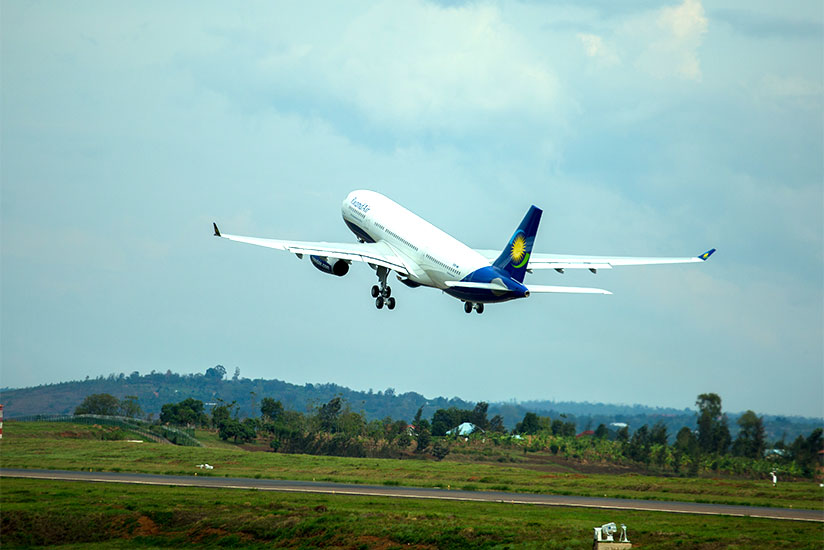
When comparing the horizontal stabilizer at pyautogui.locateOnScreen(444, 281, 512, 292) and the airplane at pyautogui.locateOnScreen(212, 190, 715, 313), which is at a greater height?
the airplane at pyautogui.locateOnScreen(212, 190, 715, 313)

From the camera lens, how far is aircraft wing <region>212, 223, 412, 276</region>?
7862 centimetres

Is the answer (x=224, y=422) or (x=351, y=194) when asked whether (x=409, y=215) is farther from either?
(x=224, y=422)

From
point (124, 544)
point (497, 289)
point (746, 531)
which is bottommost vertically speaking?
point (124, 544)

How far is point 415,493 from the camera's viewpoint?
71.4 meters

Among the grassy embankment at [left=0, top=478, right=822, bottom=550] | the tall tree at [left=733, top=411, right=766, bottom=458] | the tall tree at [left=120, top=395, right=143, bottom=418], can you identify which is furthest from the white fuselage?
the tall tree at [left=120, top=395, right=143, bottom=418]

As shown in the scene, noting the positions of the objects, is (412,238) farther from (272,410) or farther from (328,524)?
(272,410)

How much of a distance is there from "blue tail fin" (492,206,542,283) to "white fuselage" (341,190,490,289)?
190 centimetres

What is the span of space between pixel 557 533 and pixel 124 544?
972 inches

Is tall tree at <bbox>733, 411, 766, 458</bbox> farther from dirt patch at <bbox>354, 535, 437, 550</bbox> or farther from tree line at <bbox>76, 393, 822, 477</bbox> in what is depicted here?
dirt patch at <bbox>354, 535, 437, 550</bbox>

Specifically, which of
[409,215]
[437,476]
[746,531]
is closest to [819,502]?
[746,531]

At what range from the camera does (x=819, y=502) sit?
6819 cm

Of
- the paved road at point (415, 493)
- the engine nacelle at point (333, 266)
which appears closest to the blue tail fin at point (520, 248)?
the paved road at point (415, 493)

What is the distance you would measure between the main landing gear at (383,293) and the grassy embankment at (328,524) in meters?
17.2

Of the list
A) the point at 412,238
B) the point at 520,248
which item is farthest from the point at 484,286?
the point at 412,238
